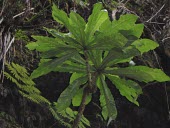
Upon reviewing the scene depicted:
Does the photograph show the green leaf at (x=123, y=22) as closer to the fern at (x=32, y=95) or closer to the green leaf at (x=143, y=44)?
the green leaf at (x=143, y=44)

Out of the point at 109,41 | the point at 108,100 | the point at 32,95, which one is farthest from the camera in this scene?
the point at 32,95

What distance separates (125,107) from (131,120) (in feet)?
0.44

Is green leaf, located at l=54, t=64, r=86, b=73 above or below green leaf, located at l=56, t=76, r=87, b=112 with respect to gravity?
above

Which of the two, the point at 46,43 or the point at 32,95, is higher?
the point at 46,43

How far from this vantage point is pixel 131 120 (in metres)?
3.18

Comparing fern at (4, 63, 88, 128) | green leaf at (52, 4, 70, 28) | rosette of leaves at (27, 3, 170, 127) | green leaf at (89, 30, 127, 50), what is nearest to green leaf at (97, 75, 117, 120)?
rosette of leaves at (27, 3, 170, 127)

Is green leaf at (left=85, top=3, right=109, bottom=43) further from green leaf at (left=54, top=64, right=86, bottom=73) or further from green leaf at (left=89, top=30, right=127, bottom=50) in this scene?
green leaf at (left=54, top=64, right=86, bottom=73)

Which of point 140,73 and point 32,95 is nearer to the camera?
point 140,73

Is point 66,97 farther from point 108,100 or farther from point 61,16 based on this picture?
point 61,16

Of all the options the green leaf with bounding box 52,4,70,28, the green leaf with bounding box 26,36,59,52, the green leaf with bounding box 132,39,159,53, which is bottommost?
the green leaf with bounding box 132,39,159,53

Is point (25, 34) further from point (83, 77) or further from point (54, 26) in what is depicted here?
point (83, 77)

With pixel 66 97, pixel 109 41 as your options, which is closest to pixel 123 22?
pixel 109 41

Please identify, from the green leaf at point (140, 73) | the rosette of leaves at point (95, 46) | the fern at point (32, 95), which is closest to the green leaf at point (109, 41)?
the rosette of leaves at point (95, 46)

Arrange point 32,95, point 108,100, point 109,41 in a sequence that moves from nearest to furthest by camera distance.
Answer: point 109,41 → point 108,100 → point 32,95
